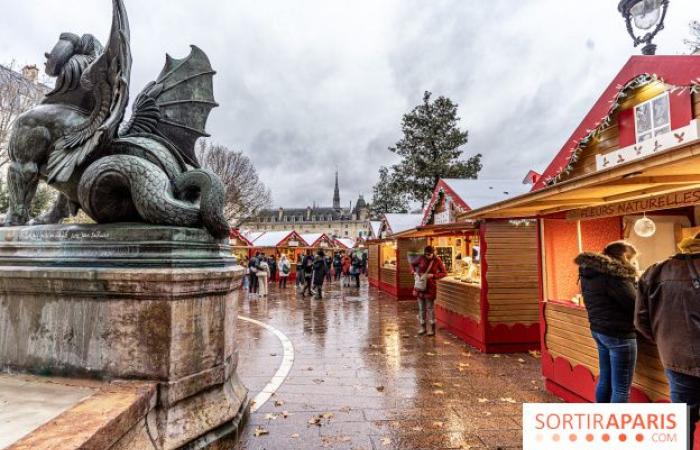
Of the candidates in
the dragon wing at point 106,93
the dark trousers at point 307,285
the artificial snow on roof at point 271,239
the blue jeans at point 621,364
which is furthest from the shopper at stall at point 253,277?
the blue jeans at point 621,364

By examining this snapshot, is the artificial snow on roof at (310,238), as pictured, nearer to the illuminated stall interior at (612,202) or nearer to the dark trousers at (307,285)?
the dark trousers at (307,285)

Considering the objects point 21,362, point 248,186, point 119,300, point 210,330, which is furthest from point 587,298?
point 248,186

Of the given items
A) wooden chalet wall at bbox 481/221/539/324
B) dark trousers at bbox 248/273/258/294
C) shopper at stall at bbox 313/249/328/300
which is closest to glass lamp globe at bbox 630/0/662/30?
wooden chalet wall at bbox 481/221/539/324

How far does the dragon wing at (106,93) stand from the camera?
315 centimetres

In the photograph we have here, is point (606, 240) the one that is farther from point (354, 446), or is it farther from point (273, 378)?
point (273, 378)

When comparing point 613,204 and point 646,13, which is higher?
point 646,13

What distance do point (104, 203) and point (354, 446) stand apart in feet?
9.59

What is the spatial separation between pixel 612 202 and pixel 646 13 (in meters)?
2.97

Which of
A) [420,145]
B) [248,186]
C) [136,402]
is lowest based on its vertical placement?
[136,402]

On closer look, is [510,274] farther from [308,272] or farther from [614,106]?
[308,272]

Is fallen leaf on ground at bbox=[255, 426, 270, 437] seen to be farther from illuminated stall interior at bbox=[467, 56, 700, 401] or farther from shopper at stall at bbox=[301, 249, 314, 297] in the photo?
shopper at stall at bbox=[301, 249, 314, 297]

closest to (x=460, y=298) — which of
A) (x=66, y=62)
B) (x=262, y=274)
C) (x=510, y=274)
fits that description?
(x=510, y=274)

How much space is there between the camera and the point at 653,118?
201 inches

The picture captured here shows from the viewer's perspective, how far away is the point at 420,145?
3125 centimetres
